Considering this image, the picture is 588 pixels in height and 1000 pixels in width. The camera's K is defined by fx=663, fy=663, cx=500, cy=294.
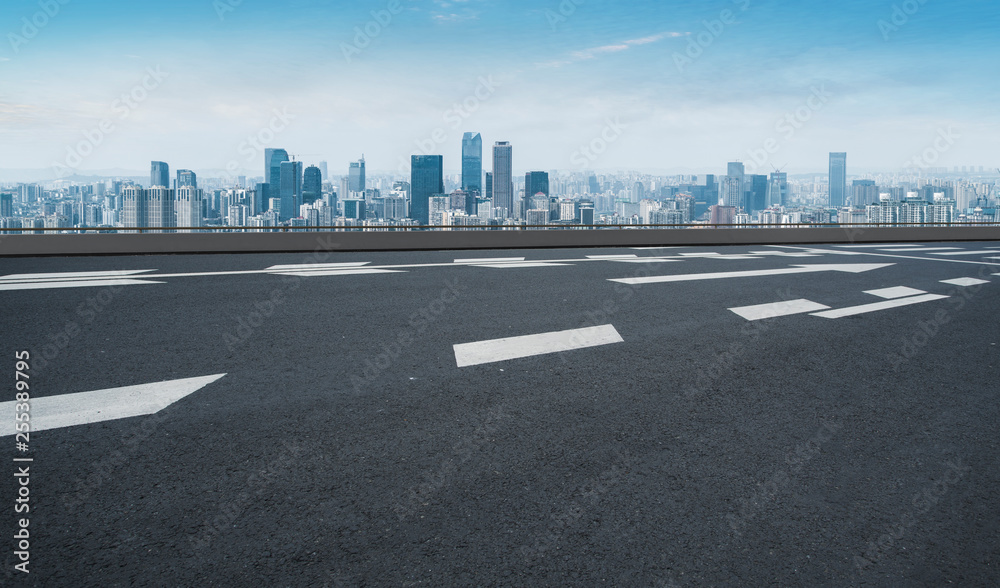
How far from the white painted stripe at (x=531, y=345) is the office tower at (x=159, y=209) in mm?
16070

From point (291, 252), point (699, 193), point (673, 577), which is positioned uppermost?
point (699, 193)

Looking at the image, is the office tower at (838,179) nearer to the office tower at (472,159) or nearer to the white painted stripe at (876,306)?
the office tower at (472,159)

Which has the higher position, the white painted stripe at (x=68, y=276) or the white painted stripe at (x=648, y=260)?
the white painted stripe at (x=648, y=260)

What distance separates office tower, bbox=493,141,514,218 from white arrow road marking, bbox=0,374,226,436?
37553 mm

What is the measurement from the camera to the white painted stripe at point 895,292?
10.9 meters

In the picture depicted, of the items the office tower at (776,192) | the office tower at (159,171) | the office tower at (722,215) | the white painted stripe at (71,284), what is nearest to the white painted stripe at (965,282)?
the office tower at (722,215)

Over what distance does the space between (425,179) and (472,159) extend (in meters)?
26.5

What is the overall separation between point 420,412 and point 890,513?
277cm

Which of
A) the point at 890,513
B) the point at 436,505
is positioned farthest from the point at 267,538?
the point at 890,513

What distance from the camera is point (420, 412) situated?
4523 mm

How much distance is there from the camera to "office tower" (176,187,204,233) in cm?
2031

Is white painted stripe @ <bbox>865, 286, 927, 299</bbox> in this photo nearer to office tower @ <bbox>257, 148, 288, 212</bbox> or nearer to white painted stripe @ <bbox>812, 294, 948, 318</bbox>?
white painted stripe @ <bbox>812, 294, 948, 318</bbox>

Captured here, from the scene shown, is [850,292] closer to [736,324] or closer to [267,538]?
[736,324]

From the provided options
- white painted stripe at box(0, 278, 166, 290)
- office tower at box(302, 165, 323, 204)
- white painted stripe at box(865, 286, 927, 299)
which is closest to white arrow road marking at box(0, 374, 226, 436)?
white painted stripe at box(0, 278, 166, 290)
